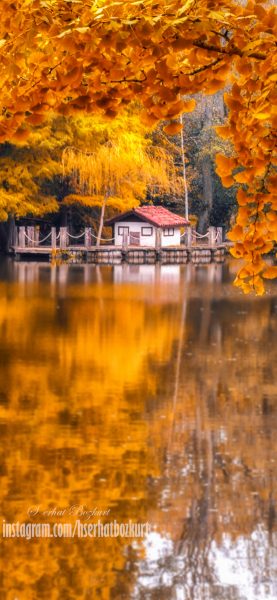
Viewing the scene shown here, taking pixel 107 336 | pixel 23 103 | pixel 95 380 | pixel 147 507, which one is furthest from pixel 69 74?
pixel 107 336

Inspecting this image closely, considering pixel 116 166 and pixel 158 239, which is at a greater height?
pixel 116 166

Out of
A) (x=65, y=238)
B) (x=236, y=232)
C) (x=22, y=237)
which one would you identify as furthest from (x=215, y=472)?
(x=22, y=237)

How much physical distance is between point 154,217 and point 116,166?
3737mm

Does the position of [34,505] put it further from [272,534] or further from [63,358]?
[63,358]

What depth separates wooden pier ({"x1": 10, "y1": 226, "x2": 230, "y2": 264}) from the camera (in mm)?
48000

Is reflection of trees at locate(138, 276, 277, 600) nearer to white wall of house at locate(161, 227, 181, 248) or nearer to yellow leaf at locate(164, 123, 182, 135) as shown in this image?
yellow leaf at locate(164, 123, 182, 135)

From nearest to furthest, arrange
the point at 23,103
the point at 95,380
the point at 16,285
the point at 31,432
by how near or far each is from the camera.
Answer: the point at 23,103, the point at 31,432, the point at 95,380, the point at 16,285

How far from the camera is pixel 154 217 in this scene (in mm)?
49469

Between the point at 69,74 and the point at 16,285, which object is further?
the point at 16,285

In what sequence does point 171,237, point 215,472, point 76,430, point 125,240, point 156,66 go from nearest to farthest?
point 156,66 → point 215,472 → point 76,430 → point 125,240 → point 171,237

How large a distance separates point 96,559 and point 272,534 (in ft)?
5.08

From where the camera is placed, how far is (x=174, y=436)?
1375 centimetres

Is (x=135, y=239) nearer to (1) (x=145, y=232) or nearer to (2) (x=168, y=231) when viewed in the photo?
(1) (x=145, y=232)

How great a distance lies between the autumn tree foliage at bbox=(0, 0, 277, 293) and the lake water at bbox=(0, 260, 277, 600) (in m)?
5.22
